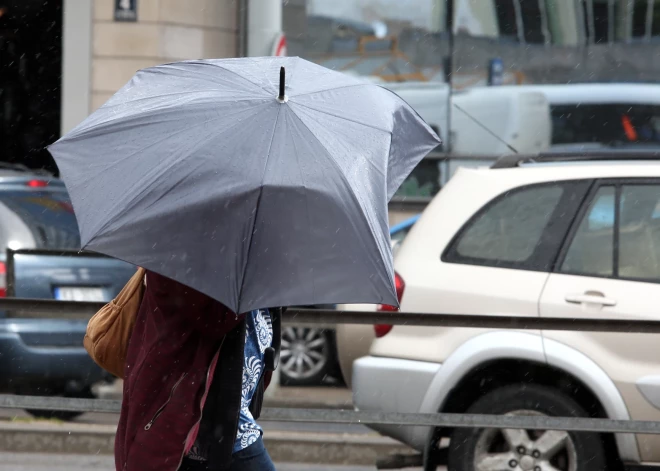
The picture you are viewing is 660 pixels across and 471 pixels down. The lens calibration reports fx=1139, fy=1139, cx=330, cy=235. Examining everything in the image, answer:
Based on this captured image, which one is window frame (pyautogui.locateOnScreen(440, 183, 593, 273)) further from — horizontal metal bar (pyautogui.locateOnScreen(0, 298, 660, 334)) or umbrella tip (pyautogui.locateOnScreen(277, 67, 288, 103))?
umbrella tip (pyautogui.locateOnScreen(277, 67, 288, 103))

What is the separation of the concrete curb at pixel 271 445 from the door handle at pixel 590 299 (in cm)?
180

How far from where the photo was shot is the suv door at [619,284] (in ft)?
16.1

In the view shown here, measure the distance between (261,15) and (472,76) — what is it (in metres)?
4.71

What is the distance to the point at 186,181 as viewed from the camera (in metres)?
2.38

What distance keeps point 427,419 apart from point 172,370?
1.97m

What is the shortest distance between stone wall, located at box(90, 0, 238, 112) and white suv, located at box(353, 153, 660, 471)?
7828 millimetres

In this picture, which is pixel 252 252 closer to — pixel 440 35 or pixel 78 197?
pixel 78 197

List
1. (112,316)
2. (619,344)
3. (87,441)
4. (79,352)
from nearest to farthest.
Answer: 1. (112,316)
2. (619,344)
3. (87,441)
4. (79,352)

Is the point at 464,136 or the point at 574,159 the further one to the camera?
the point at 464,136

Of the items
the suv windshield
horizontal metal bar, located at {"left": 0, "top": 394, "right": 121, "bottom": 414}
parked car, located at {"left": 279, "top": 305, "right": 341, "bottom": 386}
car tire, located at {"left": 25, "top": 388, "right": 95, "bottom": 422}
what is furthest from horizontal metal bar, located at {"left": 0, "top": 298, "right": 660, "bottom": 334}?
the suv windshield

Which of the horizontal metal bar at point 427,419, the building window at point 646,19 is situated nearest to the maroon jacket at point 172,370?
the horizontal metal bar at point 427,419

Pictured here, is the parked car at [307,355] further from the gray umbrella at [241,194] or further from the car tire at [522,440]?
the gray umbrella at [241,194]

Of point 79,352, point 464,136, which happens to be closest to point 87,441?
point 79,352

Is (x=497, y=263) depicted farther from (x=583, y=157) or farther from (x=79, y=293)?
(x=79, y=293)
